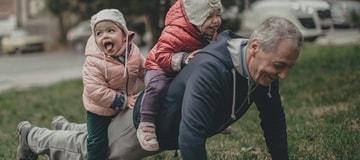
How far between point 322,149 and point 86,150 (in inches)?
70.2

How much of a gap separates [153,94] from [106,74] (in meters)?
0.49

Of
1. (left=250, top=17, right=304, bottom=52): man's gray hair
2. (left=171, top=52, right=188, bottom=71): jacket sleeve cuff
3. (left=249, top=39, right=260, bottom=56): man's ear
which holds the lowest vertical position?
(left=171, top=52, right=188, bottom=71): jacket sleeve cuff

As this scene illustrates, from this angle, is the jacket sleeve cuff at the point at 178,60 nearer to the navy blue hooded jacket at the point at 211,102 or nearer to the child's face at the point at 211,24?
the navy blue hooded jacket at the point at 211,102

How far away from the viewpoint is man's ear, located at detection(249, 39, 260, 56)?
127 inches

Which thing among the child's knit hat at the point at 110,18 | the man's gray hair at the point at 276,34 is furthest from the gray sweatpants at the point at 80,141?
the man's gray hair at the point at 276,34

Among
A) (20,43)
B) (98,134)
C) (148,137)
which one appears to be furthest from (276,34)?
(20,43)

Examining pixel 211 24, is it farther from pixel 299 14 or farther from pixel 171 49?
pixel 299 14

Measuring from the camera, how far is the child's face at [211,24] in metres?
3.84

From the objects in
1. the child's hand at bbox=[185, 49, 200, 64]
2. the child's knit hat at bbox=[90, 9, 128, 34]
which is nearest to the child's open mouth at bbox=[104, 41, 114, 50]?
the child's knit hat at bbox=[90, 9, 128, 34]

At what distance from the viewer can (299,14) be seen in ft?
67.7

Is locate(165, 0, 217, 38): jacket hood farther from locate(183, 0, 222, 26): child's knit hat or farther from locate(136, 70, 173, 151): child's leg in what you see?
locate(136, 70, 173, 151): child's leg

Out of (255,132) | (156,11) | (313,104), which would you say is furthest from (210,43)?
(156,11)

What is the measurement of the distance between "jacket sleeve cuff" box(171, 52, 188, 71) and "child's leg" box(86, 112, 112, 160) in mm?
734

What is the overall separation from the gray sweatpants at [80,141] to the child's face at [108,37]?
41 centimetres
